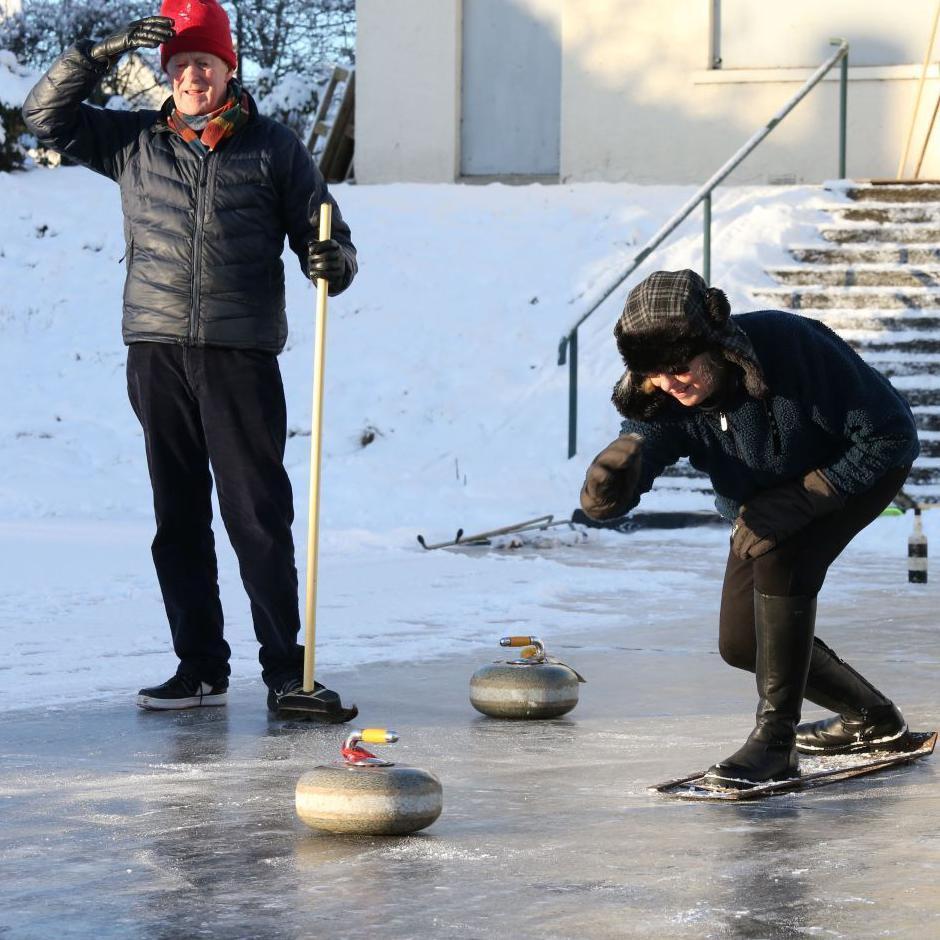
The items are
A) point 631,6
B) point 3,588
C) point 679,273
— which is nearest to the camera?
point 679,273

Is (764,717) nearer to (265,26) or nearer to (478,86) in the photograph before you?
(478,86)

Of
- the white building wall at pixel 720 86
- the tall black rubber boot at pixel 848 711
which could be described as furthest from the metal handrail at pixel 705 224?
the tall black rubber boot at pixel 848 711

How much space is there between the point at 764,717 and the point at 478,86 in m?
15.7

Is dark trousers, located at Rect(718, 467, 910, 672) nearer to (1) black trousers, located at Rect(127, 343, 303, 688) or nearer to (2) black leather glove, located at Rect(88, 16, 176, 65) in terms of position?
(1) black trousers, located at Rect(127, 343, 303, 688)

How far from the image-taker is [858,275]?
15469 millimetres

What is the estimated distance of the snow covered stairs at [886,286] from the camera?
14336 mm

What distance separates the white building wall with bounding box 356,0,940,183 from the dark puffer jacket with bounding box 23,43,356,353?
12.6m

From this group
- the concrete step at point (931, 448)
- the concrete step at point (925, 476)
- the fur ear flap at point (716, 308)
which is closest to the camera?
the fur ear flap at point (716, 308)

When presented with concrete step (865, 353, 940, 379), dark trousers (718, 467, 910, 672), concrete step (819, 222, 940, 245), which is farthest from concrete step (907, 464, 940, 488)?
dark trousers (718, 467, 910, 672)

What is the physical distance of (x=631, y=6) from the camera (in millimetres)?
18625

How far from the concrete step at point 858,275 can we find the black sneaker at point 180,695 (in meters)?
10.1

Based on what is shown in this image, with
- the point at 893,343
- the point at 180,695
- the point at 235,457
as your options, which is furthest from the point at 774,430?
the point at 893,343

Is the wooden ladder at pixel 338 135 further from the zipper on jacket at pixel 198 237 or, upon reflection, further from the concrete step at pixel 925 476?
the zipper on jacket at pixel 198 237

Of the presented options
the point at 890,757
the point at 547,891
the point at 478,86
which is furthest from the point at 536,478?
the point at 547,891
